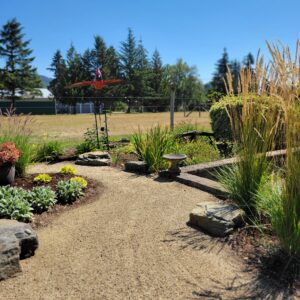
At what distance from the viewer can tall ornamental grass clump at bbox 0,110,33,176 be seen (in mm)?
5336

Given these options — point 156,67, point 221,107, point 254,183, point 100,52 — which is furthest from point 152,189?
point 156,67

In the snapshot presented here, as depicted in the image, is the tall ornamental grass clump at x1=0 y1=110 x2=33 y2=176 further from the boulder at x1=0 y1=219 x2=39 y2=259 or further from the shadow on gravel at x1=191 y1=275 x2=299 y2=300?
the shadow on gravel at x1=191 y1=275 x2=299 y2=300

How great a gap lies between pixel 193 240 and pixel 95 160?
3832 mm

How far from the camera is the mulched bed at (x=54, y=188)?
3694 mm

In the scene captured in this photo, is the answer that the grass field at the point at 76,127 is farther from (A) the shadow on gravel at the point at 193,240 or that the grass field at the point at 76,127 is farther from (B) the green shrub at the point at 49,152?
(A) the shadow on gravel at the point at 193,240

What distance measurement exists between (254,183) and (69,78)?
46.7 meters

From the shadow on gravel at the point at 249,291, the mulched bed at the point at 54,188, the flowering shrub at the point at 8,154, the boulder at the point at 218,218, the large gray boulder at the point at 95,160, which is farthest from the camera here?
the large gray boulder at the point at 95,160

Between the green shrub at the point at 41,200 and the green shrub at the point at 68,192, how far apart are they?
0.63ft

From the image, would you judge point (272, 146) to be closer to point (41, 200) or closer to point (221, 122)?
point (41, 200)

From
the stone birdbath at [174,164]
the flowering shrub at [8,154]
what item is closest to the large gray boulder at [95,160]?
the stone birdbath at [174,164]

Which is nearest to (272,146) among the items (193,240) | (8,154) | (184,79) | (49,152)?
(193,240)

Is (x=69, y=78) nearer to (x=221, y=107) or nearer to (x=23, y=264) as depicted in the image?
(x=221, y=107)

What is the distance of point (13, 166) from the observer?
489 cm

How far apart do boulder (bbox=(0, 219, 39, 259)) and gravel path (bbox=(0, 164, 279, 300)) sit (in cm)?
8
